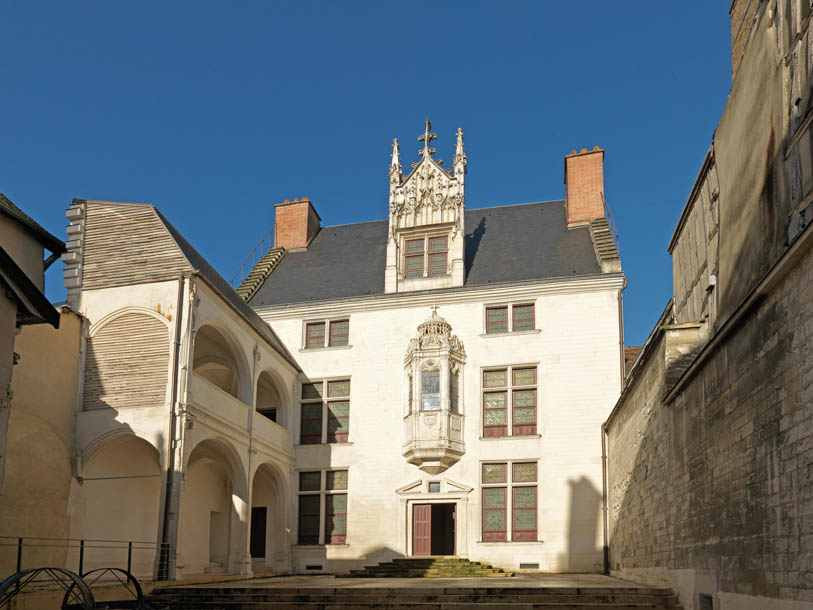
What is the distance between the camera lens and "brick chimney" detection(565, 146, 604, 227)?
949 inches

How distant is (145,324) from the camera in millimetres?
16219

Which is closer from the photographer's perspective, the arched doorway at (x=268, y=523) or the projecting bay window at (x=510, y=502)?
the projecting bay window at (x=510, y=502)

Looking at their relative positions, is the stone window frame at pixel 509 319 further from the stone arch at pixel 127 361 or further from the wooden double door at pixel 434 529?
the stone arch at pixel 127 361

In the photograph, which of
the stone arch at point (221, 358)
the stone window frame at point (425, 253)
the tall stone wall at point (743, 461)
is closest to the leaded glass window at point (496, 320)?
the stone window frame at point (425, 253)

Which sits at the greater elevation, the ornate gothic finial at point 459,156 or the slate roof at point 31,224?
the ornate gothic finial at point 459,156

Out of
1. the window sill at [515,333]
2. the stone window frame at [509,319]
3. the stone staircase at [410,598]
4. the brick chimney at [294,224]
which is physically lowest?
the stone staircase at [410,598]

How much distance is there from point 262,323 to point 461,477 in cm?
666

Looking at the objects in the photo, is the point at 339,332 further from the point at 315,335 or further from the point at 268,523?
the point at 268,523

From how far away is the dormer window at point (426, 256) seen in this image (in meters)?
23.3

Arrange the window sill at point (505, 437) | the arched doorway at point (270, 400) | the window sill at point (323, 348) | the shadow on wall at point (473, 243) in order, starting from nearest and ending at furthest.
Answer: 1. the window sill at point (505, 437)
2. the arched doorway at point (270, 400)
3. the window sill at point (323, 348)
4. the shadow on wall at point (473, 243)

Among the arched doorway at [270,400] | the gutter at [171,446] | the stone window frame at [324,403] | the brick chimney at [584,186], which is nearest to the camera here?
the gutter at [171,446]

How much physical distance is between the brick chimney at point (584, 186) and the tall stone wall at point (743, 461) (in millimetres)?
11312

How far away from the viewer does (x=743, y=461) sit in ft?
26.6

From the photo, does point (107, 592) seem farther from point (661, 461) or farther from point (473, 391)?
point (473, 391)
